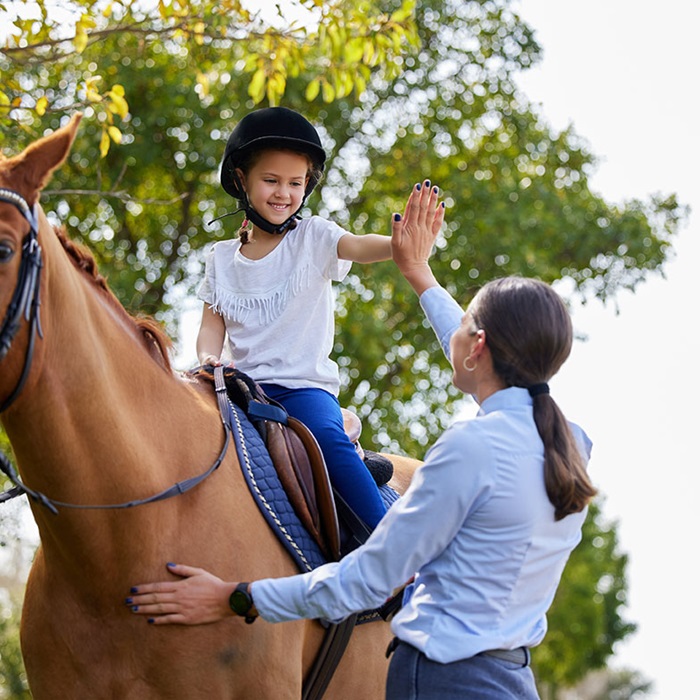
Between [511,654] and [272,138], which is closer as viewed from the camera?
[511,654]

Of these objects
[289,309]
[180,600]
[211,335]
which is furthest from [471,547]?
[211,335]

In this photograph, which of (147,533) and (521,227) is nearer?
(147,533)

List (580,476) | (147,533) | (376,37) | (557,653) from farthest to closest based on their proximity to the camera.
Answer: (557,653), (376,37), (147,533), (580,476)

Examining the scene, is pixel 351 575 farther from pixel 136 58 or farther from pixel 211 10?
pixel 136 58

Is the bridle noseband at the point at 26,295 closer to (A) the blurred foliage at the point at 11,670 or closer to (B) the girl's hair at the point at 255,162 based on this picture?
(B) the girl's hair at the point at 255,162

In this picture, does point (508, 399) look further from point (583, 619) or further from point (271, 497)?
point (583, 619)

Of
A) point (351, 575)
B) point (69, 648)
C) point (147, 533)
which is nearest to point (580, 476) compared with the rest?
point (351, 575)

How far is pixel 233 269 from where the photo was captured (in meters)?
4.48

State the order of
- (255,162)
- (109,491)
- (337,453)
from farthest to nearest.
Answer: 1. (255,162)
2. (337,453)
3. (109,491)

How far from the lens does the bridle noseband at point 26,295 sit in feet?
9.51

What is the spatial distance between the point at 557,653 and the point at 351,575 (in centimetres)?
3117

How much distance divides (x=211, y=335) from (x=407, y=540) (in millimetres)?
1985

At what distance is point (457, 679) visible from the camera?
2785mm

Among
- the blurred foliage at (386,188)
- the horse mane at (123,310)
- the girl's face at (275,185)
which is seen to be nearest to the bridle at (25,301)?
the horse mane at (123,310)
